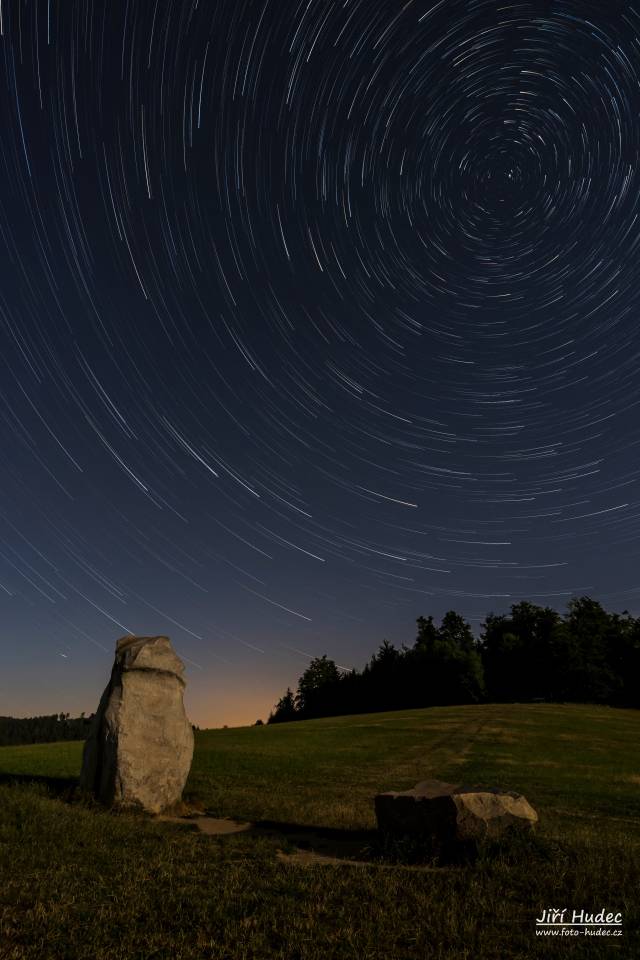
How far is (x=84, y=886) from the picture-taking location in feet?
30.5

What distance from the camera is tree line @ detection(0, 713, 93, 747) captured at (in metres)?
136

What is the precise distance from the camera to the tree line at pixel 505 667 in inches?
3905

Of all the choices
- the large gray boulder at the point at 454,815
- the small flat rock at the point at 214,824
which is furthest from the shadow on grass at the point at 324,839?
the large gray boulder at the point at 454,815

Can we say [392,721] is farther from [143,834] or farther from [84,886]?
[84,886]

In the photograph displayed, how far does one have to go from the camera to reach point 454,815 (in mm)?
11305

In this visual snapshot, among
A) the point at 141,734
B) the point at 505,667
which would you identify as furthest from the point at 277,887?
the point at 505,667

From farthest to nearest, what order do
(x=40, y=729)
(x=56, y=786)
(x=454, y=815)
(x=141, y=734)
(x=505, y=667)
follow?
1. (x=40, y=729)
2. (x=505, y=667)
3. (x=56, y=786)
4. (x=141, y=734)
5. (x=454, y=815)

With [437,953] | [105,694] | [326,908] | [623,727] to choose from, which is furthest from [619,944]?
[623,727]

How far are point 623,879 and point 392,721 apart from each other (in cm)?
5213

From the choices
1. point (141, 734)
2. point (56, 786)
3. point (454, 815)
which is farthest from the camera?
point (56, 786)

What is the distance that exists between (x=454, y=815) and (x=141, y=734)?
33.8ft

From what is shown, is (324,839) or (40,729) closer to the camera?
(324,839)

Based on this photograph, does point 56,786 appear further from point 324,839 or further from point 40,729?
point 40,729

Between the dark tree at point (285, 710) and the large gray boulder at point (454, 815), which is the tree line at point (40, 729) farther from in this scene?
the large gray boulder at point (454, 815)
